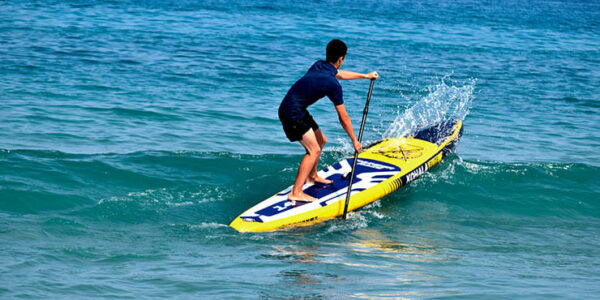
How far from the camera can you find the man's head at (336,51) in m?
7.16

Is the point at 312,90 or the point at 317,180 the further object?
the point at 317,180

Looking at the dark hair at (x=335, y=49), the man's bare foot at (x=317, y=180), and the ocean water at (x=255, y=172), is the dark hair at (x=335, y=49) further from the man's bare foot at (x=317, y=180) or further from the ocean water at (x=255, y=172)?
the ocean water at (x=255, y=172)

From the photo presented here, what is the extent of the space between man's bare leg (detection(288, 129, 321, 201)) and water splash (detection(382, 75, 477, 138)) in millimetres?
3360

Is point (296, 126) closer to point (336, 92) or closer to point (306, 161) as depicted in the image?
point (306, 161)

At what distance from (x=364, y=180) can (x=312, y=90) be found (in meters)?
1.78

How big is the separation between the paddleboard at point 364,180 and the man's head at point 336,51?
1736 mm

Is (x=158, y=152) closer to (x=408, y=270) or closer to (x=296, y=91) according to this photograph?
(x=296, y=91)

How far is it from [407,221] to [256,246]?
230cm

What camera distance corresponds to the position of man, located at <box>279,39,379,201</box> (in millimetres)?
7105

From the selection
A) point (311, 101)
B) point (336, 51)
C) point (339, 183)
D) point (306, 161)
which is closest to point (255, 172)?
point (339, 183)

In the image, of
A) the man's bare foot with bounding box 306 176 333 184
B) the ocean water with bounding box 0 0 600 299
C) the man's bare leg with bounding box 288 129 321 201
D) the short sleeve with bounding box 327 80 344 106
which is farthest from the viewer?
the man's bare foot with bounding box 306 176 333 184

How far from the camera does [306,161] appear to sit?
24.5 feet

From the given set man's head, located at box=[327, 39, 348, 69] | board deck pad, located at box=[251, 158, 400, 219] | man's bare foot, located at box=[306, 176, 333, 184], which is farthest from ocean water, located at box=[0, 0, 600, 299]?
man's head, located at box=[327, 39, 348, 69]

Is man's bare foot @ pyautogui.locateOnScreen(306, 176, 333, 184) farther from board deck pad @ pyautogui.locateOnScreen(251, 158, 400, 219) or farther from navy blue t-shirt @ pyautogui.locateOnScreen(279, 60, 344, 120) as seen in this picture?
navy blue t-shirt @ pyautogui.locateOnScreen(279, 60, 344, 120)
